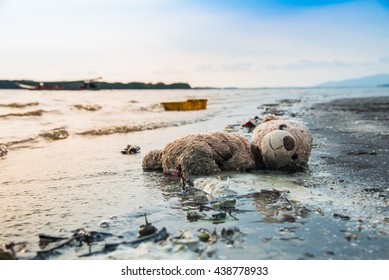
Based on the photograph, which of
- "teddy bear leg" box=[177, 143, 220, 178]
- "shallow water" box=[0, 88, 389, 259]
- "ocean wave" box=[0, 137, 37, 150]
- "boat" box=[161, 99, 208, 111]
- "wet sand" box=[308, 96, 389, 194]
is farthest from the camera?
"boat" box=[161, 99, 208, 111]

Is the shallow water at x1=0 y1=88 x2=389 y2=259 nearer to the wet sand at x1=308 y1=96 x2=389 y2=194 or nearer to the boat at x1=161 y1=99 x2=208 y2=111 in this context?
the wet sand at x1=308 y1=96 x2=389 y2=194

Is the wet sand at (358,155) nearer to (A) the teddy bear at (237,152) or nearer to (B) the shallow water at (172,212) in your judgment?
(B) the shallow water at (172,212)

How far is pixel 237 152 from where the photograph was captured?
6.83 meters

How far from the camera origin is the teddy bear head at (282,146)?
662 centimetres

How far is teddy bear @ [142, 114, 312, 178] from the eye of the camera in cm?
637

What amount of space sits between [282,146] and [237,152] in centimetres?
74

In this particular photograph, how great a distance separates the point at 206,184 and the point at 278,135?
5.51 feet

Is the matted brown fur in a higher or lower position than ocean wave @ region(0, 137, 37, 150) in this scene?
higher

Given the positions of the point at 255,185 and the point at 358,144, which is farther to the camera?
the point at 358,144

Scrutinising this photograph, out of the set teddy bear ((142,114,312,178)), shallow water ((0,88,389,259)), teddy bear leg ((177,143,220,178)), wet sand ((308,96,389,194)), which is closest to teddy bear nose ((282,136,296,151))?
teddy bear ((142,114,312,178))

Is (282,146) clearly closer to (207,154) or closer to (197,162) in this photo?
(207,154)
